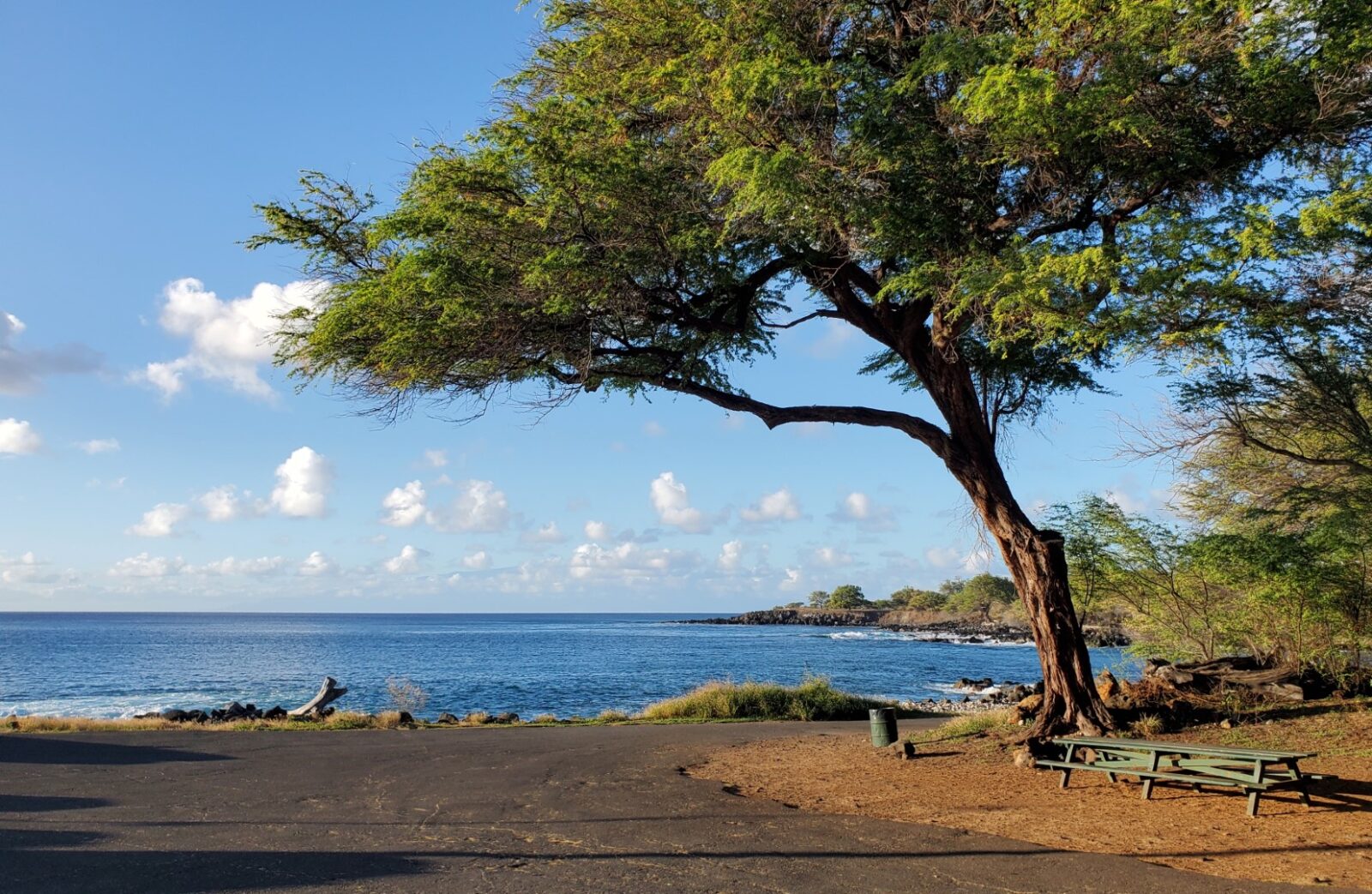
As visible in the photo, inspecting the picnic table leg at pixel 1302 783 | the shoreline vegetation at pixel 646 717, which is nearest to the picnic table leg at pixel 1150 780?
the picnic table leg at pixel 1302 783

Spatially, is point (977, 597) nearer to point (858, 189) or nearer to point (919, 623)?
point (919, 623)

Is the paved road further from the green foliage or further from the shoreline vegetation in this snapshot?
the green foliage

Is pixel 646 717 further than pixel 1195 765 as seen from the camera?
Yes

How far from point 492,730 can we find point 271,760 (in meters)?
5.22

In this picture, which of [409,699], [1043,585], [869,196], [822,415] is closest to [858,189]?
[869,196]

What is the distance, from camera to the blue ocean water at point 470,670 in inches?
1533

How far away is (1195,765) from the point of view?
9266 millimetres

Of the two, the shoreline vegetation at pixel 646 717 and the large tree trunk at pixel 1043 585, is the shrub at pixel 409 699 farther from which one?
the large tree trunk at pixel 1043 585

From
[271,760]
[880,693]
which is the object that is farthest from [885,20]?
[880,693]

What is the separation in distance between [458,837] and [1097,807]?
21.1 ft

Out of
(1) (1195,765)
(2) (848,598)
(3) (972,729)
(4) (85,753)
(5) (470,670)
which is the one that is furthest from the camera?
(2) (848,598)

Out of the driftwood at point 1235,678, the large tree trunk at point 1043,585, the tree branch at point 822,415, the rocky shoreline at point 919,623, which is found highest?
the tree branch at point 822,415

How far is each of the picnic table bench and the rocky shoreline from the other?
54.0 m

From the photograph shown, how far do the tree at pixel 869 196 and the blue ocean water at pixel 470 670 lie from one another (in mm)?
10372
